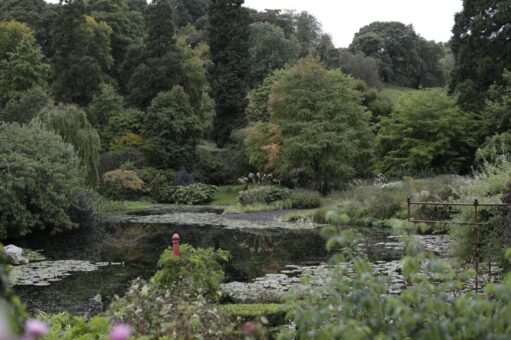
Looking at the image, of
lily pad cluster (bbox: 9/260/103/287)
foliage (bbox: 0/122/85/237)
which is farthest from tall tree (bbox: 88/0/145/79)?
lily pad cluster (bbox: 9/260/103/287)

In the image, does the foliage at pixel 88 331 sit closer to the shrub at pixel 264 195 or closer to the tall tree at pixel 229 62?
the shrub at pixel 264 195

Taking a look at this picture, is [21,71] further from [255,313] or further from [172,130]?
[255,313]

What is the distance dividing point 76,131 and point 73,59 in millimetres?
20163

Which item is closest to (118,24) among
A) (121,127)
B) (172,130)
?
(121,127)

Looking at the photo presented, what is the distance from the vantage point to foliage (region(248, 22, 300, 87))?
43531 mm

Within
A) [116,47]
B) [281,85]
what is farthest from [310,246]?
[116,47]

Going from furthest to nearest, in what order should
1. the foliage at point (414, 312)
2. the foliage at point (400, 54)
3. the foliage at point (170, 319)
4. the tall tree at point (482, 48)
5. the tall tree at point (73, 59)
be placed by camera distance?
the foliage at point (400, 54) → the tall tree at point (73, 59) → the tall tree at point (482, 48) → the foliage at point (170, 319) → the foliage at point (414, 312)

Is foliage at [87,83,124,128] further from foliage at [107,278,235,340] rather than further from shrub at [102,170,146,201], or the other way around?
foliage at [107,278,235,340]

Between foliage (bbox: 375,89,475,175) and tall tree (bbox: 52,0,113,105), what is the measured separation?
23.5 meters

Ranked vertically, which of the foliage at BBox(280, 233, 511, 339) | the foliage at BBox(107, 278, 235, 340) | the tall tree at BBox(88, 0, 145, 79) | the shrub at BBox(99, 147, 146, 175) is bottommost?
the shrub at BBox(99, 147, 146, 175)

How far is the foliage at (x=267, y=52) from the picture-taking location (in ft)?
143

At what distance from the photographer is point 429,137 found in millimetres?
27234

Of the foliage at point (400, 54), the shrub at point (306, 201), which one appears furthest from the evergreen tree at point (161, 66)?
the foliage at point (400, 54)

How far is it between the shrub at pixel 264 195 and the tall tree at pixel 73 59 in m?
20.1
